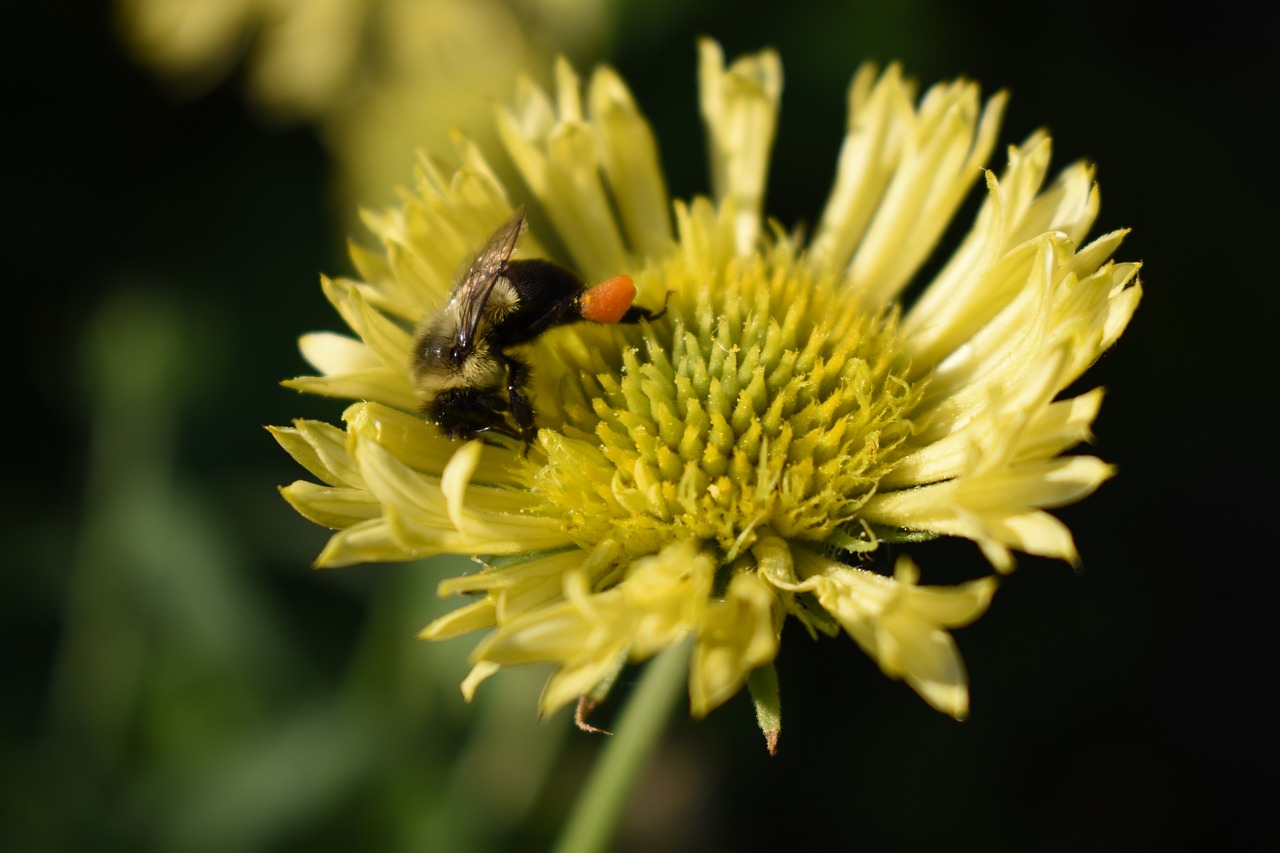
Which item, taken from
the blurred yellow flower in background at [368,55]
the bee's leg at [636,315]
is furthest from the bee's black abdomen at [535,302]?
the blurred yellow flower in background at [368,55]

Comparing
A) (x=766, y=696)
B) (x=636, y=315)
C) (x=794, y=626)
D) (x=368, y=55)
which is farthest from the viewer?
(x=368, y=55)

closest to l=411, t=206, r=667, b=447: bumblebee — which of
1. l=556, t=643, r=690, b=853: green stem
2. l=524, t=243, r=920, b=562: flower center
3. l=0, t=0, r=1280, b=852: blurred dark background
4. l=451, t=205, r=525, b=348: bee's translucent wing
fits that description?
l=451, t=205, r=525, b=348: bee's translucent wing

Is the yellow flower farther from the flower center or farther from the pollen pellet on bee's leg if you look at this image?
the pollen pellet on bee's leg

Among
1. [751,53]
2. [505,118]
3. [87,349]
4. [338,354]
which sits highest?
[751,53]

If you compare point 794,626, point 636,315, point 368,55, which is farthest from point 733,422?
point 368,55

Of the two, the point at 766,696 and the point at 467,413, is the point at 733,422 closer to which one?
the point at 467,413

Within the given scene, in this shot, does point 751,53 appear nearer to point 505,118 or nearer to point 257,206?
point 505,118

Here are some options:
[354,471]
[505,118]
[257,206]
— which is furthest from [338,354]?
[257,206]
